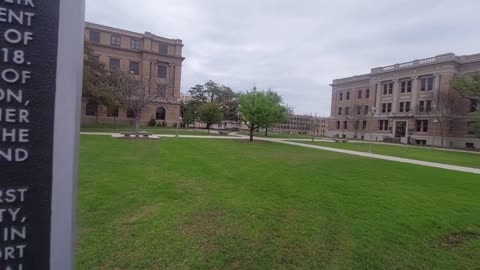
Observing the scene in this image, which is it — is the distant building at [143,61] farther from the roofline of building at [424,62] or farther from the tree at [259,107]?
the roofline of building at [424,62]

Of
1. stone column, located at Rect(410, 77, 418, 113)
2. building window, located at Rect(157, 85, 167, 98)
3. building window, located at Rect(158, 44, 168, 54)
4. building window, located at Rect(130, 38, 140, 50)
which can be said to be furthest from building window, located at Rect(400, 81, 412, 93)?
building window, located at Rect(130, 38, 140, 50)

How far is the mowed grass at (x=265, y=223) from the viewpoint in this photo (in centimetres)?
383

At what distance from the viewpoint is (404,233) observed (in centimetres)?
502

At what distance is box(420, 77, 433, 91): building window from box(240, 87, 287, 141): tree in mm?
35108

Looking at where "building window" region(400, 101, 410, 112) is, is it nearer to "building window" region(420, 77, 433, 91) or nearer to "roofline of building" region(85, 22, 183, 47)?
"building window" region(420, 77, 433, 91)

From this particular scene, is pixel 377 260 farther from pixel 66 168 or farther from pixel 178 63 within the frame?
pixel 178 63

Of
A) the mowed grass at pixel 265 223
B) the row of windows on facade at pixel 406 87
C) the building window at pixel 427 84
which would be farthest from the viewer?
the row of windows on facade at pixel 406 87

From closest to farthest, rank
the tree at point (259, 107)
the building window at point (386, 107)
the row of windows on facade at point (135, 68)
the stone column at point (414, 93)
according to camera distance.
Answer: the tree at point (259, 107) < the stone column at point (414, 93) < the row of windows on facade at point (135, 68) < the building window at point (386, 107)

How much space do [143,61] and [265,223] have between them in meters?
53.7

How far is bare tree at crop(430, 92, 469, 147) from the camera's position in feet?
144

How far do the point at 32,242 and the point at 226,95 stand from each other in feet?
217

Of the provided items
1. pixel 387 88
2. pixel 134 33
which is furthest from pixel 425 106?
pixel 134 33

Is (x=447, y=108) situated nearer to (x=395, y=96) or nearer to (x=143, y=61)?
(x=395, y=96)

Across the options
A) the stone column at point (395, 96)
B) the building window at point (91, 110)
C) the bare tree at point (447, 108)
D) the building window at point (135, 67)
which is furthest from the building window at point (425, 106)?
the building window at point (91, 110)
